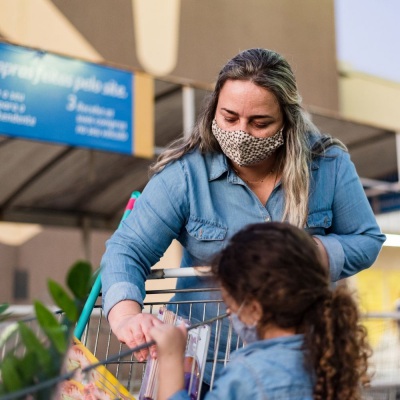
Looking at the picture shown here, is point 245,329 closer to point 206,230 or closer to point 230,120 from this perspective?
point 206,230

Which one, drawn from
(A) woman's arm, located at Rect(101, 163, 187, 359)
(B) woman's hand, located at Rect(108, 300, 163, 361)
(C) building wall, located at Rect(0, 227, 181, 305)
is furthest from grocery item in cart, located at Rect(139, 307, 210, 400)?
(C) building wall, located at Rect(0, 227, 181, 305)

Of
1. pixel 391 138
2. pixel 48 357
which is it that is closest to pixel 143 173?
pixel 391 138

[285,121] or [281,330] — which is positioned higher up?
[285,121]

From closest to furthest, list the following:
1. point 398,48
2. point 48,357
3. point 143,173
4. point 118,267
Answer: point 48,357
point 118,267
point 143,173
point 398,48

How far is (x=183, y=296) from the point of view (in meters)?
2.33

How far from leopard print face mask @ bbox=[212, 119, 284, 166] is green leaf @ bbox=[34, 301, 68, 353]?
1.22 metres

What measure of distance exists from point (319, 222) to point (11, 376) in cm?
140

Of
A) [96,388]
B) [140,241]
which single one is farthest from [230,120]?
[96,388]

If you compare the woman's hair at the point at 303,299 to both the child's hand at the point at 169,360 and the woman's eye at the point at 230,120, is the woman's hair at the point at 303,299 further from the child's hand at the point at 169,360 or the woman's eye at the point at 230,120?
the woman's eye at the point at 230,120

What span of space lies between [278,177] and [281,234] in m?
0.72

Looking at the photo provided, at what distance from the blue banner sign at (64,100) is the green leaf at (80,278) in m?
5.42

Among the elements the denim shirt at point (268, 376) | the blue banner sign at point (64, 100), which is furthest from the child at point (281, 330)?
the blue banner sign at point (64, 100)

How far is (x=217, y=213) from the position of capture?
227cm

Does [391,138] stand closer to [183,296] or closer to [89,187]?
[89,187]
